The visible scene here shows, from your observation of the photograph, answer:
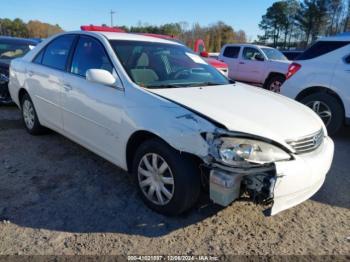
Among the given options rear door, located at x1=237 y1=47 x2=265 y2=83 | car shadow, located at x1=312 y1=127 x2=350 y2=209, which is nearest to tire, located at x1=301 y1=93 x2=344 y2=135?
car shadow, located at x1=312 y1=127 x2=350 y2=209

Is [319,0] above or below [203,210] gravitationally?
above

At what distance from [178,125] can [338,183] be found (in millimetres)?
2402

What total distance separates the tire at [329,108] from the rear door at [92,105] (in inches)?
149

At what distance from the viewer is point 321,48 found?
5730mm

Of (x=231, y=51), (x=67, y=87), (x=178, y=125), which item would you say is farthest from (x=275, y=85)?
(x=178, y=125)

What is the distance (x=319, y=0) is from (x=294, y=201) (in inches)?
2154

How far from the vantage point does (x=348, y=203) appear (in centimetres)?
348

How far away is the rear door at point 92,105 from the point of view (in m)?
3.27

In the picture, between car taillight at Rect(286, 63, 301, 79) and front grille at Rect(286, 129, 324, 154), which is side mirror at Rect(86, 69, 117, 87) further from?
car taillight at Rect(286, 63, 301, 79)

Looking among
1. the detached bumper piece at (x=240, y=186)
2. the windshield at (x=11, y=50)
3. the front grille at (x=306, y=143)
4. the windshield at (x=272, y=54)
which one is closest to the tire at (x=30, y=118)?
the windshield at (x=11, y=50)

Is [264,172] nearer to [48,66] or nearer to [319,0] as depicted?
[48,66]

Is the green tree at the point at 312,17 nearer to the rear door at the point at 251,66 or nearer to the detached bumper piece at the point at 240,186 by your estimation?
the rear door at the point at 251,66

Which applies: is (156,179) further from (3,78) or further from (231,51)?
(231,51)

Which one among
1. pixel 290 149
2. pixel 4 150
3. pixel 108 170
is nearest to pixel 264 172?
pixel 290 149
